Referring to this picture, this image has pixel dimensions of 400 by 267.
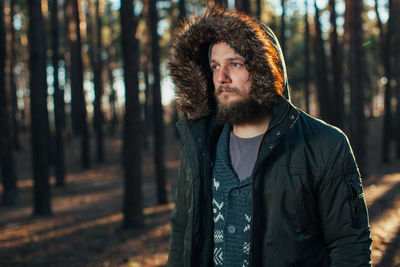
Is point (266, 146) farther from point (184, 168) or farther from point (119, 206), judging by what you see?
point (119, 206)

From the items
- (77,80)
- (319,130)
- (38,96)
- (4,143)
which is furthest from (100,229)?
(77,80)

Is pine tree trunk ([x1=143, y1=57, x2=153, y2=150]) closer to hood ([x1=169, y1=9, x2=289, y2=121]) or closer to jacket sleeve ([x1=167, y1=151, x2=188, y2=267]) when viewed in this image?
hood ([x1=169, y1=9, x2=289, y2=121])

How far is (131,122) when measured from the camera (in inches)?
355

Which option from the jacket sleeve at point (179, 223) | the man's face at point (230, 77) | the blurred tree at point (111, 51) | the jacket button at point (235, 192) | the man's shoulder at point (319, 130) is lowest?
the jacket sleeve at point (179, 223)

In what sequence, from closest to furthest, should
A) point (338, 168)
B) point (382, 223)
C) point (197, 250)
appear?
point (338, 168) < point (197, 250) < point (382, 223)

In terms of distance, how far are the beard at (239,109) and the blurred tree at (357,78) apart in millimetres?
12754

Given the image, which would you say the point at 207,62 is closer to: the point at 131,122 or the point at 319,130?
the point at 319,130

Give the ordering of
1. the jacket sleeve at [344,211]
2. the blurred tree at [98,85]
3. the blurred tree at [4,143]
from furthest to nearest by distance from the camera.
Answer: the blurred tree at [98,85]
the blurred tree at [4,143]
the jacket sleeve at [344,211]

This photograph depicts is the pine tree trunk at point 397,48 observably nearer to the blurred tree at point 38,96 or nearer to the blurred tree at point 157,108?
the blurred tree at point 157,108

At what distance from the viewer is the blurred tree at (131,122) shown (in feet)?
28.9

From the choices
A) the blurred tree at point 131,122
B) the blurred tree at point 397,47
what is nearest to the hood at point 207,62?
the blurred tree at point 131,122

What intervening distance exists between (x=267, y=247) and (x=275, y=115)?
2.68 ft

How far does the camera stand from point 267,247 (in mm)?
2172

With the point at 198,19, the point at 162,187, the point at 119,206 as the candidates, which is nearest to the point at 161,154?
the point at 162,187
